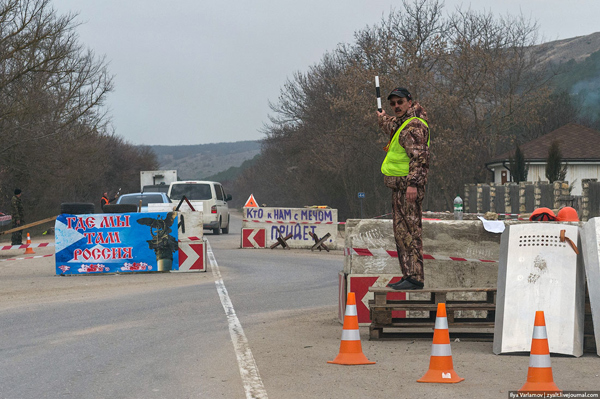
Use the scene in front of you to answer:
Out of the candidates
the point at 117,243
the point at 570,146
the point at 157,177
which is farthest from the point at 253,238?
the point at 570,146

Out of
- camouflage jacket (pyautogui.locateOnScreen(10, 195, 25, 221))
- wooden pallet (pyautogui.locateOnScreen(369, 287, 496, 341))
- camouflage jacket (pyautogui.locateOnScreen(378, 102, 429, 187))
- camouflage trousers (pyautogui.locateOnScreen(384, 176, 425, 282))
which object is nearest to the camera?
wooden pallet (pyautogui.locateOnScreen(369, 287, 496, 341))

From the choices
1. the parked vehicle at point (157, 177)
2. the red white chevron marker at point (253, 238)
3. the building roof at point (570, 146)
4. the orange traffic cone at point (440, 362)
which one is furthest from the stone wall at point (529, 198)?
the orange traffic cone at point (440, 362)

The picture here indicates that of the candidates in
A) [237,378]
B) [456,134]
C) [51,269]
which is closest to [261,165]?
[456,134]

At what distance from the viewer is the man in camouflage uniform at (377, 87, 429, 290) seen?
8.59 meters

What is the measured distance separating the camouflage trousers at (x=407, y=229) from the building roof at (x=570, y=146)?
41534mm

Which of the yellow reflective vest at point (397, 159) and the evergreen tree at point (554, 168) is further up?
the evergreen tree at point (554, 168)

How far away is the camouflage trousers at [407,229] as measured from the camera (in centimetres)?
873

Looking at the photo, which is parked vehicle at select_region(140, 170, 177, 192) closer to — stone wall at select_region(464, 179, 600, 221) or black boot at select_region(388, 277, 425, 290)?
stone wall at select_region(464, 179, 600, 221)

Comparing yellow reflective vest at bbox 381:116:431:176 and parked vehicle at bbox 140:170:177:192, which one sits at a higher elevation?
parked vehicle at bbox 140:170:177:192

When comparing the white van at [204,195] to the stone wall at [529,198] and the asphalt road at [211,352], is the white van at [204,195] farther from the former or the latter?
the asphalt road at [211,352]

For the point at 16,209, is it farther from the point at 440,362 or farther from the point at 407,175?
the point at 440,362

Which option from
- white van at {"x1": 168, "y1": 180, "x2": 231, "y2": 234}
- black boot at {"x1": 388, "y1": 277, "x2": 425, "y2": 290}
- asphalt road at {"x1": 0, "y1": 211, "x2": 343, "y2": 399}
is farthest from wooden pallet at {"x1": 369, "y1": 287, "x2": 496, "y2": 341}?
white van at {"x1": 168, "y1": 180, "x2": 231, "y2": 234}

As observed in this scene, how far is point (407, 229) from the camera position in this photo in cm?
879

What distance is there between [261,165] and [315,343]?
86474mm
